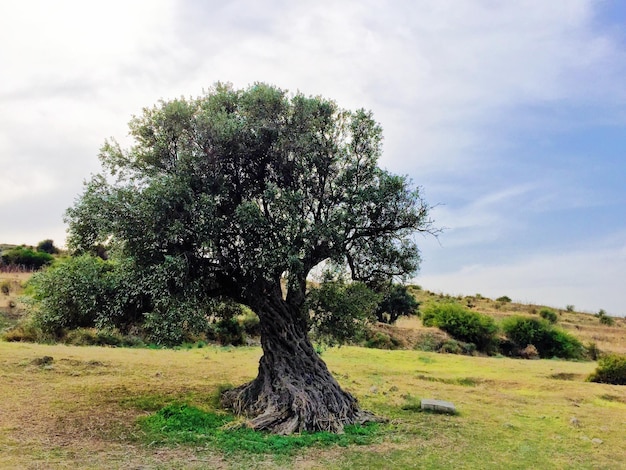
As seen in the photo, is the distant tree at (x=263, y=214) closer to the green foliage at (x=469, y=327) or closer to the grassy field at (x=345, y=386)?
the grassy field at (x=345, y=386)

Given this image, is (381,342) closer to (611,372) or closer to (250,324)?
(250,324)

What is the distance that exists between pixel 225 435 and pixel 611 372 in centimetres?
2720

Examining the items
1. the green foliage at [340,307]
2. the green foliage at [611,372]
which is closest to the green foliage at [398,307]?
the green foliage at [611,372]

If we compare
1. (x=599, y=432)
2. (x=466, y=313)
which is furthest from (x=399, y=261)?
(x=466, y=313)

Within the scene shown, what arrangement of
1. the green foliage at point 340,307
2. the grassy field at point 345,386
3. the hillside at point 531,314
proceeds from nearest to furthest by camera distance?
the grassy field at point 345,386
the green foliage at point 340,307
the hillside at point 531,314

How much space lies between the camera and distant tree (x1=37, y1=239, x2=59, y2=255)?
278 ft

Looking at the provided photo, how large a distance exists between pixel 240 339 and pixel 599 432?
28451 millimetres

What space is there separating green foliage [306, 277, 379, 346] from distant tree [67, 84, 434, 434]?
48cm

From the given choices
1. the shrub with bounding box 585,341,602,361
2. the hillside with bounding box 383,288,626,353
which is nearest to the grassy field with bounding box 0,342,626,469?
the hillside with bounding box 383,288,626,353

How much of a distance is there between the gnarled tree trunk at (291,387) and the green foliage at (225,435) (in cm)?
63

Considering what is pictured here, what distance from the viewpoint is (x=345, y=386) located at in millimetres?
22906

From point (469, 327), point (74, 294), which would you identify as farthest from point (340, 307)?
point (469, 327)

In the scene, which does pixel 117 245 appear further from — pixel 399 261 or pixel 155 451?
pixel 399 261

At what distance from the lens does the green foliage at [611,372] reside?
3098 centimetres
